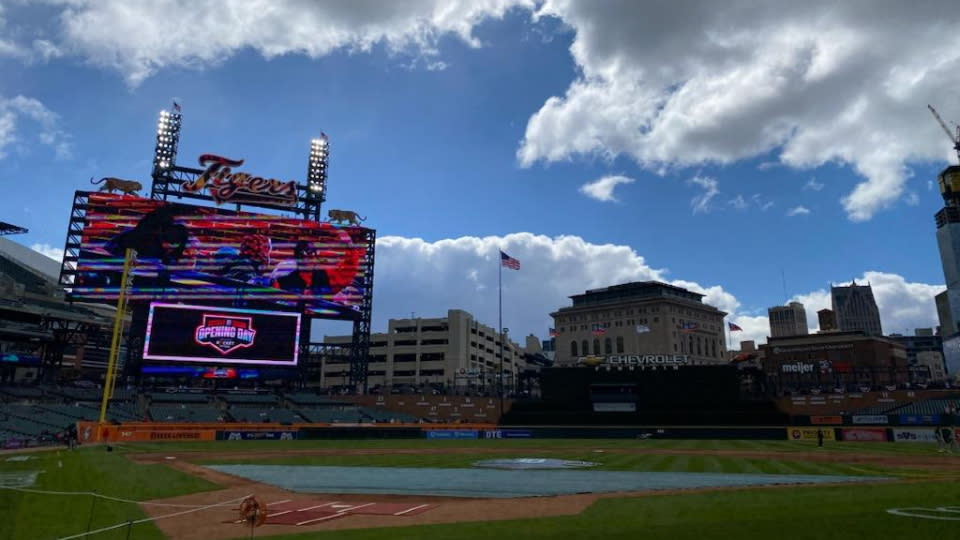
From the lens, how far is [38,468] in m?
28.7

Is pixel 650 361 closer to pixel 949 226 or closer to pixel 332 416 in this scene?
pixel 332 416

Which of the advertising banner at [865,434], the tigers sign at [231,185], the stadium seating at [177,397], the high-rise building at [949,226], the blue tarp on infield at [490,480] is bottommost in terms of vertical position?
the blue tarp on infield at [490,480]

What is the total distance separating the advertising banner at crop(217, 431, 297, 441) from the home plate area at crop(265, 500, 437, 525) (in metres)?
41.9

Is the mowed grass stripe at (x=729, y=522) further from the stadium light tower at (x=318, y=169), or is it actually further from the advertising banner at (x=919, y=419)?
the stadium light tower at (x=318, y=169)

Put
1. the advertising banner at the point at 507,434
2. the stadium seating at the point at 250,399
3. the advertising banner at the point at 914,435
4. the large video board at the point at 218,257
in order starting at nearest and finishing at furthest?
the advertising banner at the point at 914,435 < the advertising banner at the point at 507,434 < the large video board at the point at 218,257 < the stadium seating at the point at 250,399

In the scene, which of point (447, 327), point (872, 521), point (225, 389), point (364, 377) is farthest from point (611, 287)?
point (872, 521)

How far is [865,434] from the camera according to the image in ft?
173

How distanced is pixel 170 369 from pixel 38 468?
37.4 m

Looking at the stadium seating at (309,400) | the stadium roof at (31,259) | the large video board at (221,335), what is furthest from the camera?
the stadium roof at (31,259)

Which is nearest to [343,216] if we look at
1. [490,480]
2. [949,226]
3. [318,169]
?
[318,169]

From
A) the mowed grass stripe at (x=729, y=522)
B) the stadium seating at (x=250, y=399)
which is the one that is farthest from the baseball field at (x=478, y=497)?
the stadium seating at (x=250, y=399)

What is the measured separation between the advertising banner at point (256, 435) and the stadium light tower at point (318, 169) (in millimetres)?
32510

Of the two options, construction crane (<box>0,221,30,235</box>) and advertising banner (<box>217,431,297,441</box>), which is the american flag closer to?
advertising banner (<box>217,431,297,441</box>)

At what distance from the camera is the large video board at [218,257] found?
2527 inches
